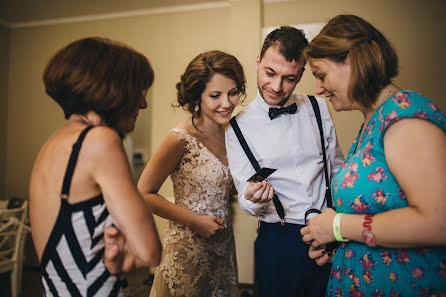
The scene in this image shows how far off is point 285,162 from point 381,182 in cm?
64

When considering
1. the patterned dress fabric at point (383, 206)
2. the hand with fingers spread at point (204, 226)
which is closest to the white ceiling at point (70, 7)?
the hand with fingers spread at point (204, 226)

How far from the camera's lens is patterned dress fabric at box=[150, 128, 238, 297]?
69.7 inches

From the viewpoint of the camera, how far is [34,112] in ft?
17.1

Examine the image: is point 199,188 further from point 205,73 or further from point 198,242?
point 205,73

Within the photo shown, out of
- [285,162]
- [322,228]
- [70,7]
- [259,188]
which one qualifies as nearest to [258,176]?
[259,188]

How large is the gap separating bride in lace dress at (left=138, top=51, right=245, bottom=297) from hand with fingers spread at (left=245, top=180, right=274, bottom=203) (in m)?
0.43

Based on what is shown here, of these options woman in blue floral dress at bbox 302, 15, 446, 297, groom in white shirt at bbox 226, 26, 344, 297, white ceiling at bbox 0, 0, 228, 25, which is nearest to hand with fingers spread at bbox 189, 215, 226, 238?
groom in white shirt at bbox 226, 26, 344, 297

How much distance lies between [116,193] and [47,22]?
5275 millimetres

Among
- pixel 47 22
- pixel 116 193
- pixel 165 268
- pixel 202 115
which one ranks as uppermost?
pixel 47 22

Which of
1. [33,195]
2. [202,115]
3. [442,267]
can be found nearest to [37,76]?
[202,115]

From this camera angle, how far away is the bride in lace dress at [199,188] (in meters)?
1.77

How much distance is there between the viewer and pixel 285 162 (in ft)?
5.40

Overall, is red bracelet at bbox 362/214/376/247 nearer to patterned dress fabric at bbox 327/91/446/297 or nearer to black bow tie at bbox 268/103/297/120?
patterned dress fabric at bbox 327/91/446/297

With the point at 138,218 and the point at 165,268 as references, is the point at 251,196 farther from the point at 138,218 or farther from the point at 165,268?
the point at 165,268
